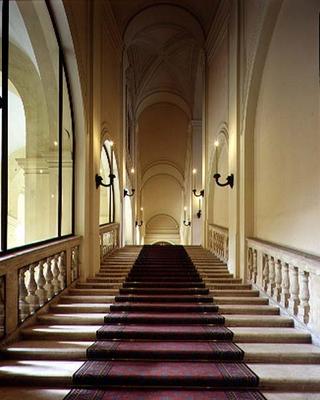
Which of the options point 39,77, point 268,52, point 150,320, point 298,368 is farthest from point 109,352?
point 268,52

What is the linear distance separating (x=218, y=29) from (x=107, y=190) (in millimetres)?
4967

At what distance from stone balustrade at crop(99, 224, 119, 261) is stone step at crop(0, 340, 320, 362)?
12.0ft

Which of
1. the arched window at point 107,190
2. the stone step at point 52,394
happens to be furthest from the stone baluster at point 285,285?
the arched window at point 107,190

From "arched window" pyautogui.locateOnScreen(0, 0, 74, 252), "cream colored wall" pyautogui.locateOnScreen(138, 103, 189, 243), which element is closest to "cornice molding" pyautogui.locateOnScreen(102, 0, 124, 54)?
"arched window" pyautogui.locateOnScreen(0, 0, 74, 252)

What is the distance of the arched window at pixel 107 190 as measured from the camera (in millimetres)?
8365

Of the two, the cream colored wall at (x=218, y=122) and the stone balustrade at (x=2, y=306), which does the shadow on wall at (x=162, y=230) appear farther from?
the stone balustrade at (x=2, y=306)

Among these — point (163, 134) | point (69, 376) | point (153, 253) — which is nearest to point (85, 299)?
point (69, 376)

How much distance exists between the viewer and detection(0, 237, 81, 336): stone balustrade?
3.28 metres

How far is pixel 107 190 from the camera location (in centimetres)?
905

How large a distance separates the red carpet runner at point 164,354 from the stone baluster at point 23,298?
0.89 m

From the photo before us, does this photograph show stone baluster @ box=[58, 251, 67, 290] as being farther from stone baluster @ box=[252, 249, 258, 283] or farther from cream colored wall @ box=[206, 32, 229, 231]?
cream colored wall @ box=[206, 32, 229, 231]

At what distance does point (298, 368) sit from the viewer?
3.18m

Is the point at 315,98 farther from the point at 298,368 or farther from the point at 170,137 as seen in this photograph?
the point at 170,137

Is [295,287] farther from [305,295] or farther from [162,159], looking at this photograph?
[162,159]
